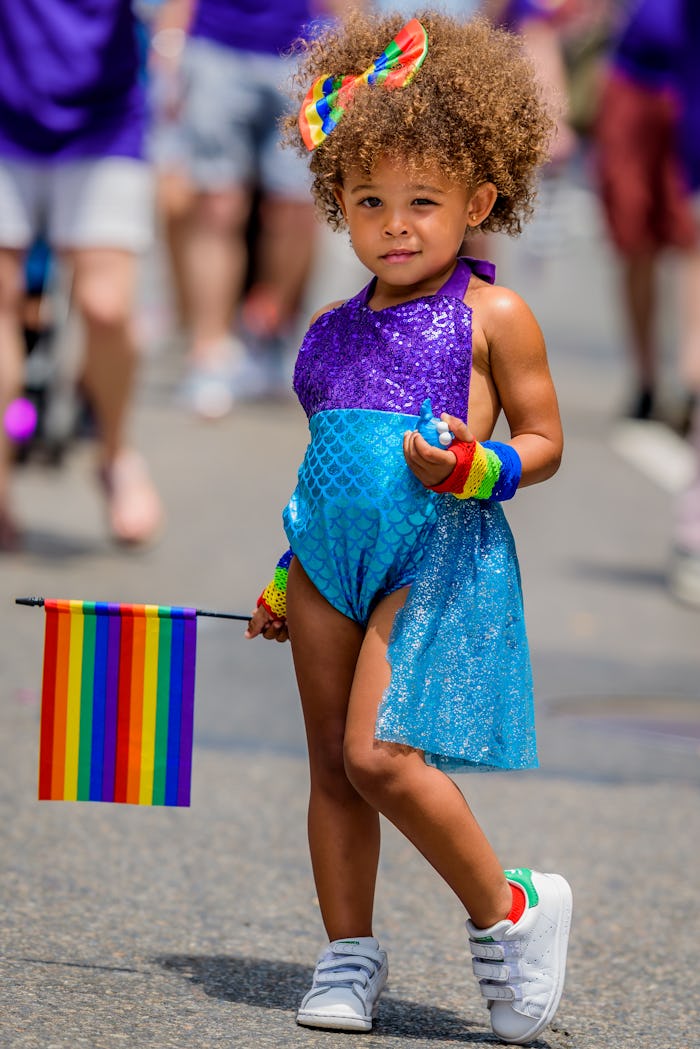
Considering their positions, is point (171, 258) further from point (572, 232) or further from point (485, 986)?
point (572, 232)

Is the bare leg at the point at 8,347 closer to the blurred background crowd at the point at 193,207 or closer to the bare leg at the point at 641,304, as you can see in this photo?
the blurred background crowd at the point at 193,207

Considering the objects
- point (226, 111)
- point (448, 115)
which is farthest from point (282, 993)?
point (226, 111)

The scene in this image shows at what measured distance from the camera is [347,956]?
3.33 meters

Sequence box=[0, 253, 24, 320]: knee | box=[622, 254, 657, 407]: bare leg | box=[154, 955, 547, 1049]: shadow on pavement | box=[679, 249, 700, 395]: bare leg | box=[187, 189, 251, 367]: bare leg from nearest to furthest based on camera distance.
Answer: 1. box=[154, 955, 547, 1049]: shadow on pavement
2. box=[0, 253, 24, 320]: knee
3. box=[679, 249, 700, 395]: bare leg
4. box=[187, 189, 251, 367]: bare leg
5. box=[622, 254, 657, 407]: bare leg

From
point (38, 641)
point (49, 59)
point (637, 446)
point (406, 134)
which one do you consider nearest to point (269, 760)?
point (38, 641)

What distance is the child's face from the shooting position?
3305 mm

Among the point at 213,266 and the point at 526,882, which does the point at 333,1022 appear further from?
the point at 213,266

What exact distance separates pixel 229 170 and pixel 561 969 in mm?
6671

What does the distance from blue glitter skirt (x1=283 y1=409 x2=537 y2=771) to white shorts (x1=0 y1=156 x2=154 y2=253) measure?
10.9 feet

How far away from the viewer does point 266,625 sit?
137 inches

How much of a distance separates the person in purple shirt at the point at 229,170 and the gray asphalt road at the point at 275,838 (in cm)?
203

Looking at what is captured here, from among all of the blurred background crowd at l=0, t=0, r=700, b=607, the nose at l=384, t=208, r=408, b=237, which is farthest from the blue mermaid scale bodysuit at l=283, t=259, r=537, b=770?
the blurred background crowd at l=0, t=0, r=700, b=607

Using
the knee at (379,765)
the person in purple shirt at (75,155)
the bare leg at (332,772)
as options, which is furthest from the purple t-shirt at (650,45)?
the knee at (379,765)

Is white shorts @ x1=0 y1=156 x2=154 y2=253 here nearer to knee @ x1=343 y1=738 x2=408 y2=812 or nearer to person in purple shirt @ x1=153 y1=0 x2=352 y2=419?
person in purple shirt @ x1=153 y1=0 x2=352 y2=419
